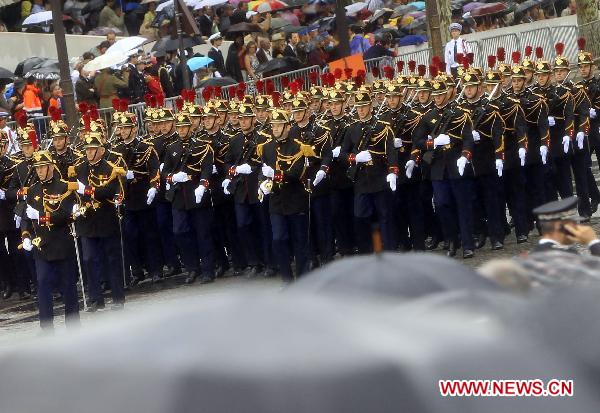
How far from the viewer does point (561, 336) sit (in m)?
4.12

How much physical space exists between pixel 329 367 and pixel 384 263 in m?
0.83

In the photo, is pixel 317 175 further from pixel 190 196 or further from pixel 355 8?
pixel 355 8

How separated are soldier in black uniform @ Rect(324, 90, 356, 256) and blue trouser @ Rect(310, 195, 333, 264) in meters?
0.29

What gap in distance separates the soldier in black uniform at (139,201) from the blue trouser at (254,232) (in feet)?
3.39

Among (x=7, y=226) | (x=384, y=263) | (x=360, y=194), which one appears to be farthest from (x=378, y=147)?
(x=384, y=263)

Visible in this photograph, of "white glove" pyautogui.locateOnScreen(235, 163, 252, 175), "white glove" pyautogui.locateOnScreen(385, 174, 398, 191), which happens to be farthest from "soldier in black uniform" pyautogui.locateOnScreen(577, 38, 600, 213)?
"white glove" pyautogui.locateOnScreen(235, 163, 252, 175)

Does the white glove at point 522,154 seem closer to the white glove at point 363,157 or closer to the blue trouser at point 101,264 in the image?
the white glove at point 363,157

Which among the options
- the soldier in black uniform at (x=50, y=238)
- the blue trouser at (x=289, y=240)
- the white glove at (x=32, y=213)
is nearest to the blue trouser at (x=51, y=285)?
the soldier in black uniform at (x=50, y=238)

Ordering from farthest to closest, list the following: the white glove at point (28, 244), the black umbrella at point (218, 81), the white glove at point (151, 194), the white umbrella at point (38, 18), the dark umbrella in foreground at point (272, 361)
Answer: the white umbrella at point (38, 18) → the black umbrella at point (218, 81) → the white glove at point (151, 194) → the white glove at point (28, 244) → the dark umbrella in foreground at point (272, 361)

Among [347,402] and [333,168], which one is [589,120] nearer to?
[333,168]

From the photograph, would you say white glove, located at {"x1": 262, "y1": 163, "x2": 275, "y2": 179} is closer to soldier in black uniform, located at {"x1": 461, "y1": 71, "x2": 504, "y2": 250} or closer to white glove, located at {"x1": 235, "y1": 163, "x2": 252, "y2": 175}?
white glove, located at {"x1": 235, "y1": 163, "x2": 252, "y2": 175}

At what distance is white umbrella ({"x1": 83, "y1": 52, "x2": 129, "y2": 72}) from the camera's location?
21375 mm

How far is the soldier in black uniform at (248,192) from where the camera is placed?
1561cm

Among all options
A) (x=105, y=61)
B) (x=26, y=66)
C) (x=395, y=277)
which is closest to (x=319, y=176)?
(x=105, y=61)
